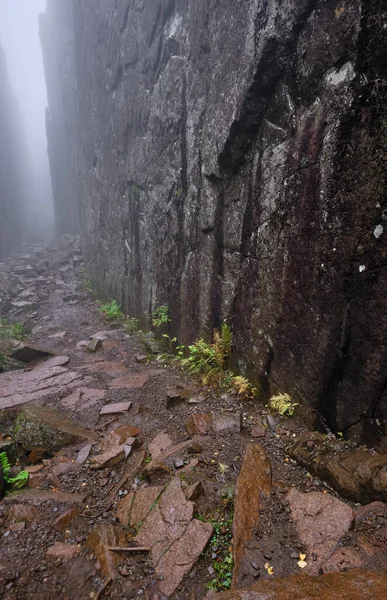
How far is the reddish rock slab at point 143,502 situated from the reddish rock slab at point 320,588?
3.85ft

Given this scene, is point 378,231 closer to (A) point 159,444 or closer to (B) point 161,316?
(A) point 159,444

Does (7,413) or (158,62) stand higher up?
(158,62)

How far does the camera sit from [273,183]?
14.8 feet

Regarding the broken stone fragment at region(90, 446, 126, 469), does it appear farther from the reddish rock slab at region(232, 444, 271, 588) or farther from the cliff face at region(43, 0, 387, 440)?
the cliff face at region(43, 0, 387, 440)

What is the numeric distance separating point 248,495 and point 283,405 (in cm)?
149

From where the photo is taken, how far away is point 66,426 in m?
4.80

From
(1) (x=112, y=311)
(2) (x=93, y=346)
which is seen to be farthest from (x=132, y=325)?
(1) (x=112, y=311)

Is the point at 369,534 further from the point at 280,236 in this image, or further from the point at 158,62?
the point at 158,62

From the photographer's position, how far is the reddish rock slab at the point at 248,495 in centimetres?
270

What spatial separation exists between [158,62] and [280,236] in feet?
20.3

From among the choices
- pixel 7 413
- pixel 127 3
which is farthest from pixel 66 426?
pixel 127 3

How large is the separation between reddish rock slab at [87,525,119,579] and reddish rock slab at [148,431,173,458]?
1159mm

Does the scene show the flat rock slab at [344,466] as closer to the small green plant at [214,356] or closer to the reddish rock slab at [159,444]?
the reddish rock slab at [159,444]

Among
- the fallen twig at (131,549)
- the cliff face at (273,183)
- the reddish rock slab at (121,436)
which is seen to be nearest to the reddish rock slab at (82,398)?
the reddish rock slab at (121,436)
